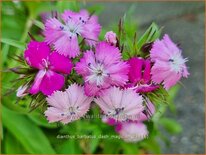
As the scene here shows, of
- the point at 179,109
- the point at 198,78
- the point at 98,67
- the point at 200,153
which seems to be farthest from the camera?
the point at 198,78

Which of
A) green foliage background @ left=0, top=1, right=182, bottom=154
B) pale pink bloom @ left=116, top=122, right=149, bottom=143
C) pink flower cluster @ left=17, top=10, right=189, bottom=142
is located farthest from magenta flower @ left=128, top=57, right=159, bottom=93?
green foliage background @ left=0, top=1, right=182, bottom=154

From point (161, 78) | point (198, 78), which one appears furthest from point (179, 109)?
point (161, 78)

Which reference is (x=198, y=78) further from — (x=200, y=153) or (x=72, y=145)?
(x=72, y=145)

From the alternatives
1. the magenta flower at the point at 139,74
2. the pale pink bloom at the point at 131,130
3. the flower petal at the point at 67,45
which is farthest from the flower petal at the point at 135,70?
the pale pink bloom at the point at 131,130

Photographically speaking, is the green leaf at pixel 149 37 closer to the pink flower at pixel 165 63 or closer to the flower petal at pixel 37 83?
the pink flower at pixel 165 63

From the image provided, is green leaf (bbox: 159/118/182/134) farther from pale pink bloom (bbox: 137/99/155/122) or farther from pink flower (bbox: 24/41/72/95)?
pink flower (bbox: 24/41/72/95)
